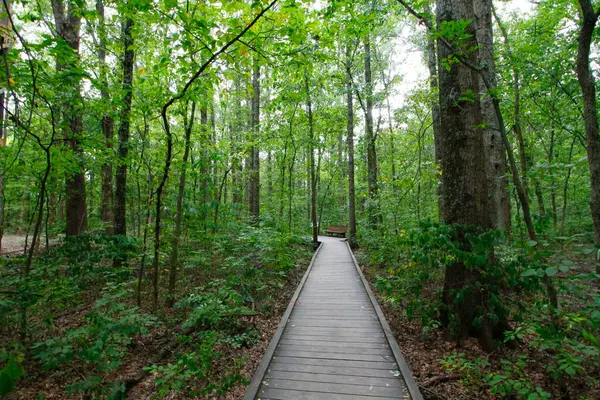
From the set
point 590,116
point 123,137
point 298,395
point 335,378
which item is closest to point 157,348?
point 298,395

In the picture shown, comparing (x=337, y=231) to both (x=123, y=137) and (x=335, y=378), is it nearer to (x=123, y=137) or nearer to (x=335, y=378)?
(x=123, y=137)

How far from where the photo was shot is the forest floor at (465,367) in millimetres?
3027

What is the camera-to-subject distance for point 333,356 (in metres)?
3.98

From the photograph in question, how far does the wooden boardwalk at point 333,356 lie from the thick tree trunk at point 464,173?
1204 millimetres

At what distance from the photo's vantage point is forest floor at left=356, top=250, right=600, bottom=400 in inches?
119

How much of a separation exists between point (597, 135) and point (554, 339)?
2407 millimetres

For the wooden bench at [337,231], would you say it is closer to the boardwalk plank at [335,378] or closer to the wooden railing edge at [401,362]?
the wooden railing edge at [401,362]

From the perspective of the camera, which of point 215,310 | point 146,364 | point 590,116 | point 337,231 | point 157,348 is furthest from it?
point 337,231

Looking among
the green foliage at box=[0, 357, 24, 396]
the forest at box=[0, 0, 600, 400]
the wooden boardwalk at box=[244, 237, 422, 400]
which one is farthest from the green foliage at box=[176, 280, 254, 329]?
the green foliage at box=[0, 357, 24, 396]

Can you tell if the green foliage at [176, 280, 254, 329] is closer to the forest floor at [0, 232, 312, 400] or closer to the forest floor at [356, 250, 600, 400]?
the forest floor at [0, 232, 312, 400]

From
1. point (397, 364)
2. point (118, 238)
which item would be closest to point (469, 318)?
point (397, 364)

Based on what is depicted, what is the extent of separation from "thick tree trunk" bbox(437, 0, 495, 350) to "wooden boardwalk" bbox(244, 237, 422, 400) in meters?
1.20

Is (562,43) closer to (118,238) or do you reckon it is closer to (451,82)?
(451,82)

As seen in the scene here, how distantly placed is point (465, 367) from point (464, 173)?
2.55 meters
